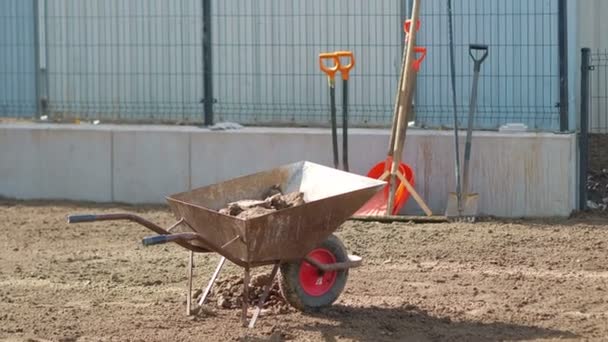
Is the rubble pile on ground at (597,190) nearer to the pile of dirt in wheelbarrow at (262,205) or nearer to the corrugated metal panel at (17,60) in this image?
the pile of dirt in wheelbarrow at (262,205)

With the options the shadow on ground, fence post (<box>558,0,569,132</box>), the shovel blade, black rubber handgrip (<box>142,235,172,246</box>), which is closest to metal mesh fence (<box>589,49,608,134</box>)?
fence post (<box>558,0,569,132</box>)

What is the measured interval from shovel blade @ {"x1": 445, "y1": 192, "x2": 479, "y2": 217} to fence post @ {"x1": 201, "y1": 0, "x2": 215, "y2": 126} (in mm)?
2923

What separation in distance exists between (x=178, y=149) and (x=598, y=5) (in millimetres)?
5023

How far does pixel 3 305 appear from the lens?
7488 mm

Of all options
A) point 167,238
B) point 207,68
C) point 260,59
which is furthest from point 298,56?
point 167,238

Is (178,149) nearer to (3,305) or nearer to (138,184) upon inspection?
(138,184)

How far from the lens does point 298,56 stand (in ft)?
40.1

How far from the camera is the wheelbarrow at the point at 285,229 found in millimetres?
6523

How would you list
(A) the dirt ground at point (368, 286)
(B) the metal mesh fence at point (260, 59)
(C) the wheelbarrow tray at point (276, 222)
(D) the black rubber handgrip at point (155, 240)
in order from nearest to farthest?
(D) the black rubber handgrip at point (155, 240) → (C) the wheelbarrow tray at point (276, 222) → (A) the dirt ground at point (368, 286) → (B) the metal mesh fence at point (260, 59)

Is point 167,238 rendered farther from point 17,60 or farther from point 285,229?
point 17,60

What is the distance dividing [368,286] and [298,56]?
4.77 metres

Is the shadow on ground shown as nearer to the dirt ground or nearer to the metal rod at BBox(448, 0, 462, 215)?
the dirt ground

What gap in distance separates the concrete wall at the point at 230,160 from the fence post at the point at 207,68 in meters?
0.27

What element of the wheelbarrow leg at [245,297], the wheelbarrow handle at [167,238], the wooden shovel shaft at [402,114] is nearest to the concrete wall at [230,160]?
the wooden shovel shaft at [402,114]
